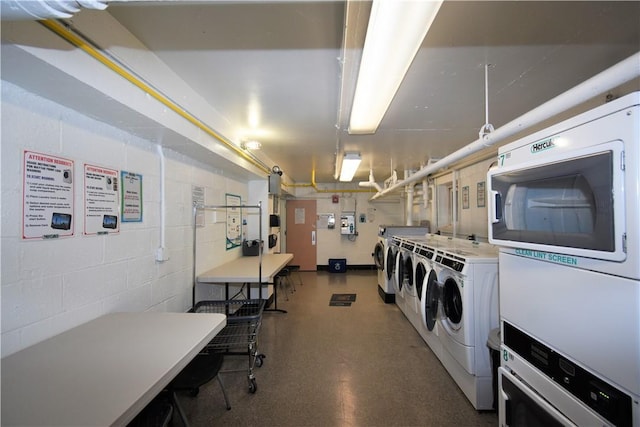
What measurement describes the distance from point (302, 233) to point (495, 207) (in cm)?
598

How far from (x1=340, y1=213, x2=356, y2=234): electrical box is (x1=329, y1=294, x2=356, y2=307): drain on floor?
2440 millimetres

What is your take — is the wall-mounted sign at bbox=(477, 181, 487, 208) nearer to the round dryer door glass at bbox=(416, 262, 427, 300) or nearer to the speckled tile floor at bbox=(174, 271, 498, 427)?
the round dryer door glass at bbox=(416, 262, 427, 300)

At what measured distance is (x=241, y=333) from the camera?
2.67 metres

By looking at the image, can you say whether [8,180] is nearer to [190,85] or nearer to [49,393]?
[49,393]

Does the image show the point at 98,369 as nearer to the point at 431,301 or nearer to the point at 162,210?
the point at 162,210

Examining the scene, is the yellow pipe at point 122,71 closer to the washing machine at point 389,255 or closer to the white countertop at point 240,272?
the white countertop at point 240,272

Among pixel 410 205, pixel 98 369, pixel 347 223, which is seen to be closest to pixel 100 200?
pixel 98 369

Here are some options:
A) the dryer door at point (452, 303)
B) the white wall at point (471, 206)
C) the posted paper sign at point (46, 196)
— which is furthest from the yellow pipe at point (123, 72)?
the white wall at point (471, 206)

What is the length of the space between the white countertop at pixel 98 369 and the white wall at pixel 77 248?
0.15 m

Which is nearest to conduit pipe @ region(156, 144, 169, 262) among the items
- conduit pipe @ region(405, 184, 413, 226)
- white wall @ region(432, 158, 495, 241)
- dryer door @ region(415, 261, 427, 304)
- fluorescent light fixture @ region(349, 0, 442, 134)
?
fluorescent light fixture @ region(349, 0, 442, 134)

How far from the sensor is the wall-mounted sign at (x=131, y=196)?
1774mm

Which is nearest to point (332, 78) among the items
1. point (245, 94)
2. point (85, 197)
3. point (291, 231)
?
point (245, 94)

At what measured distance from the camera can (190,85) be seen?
6.31 ft

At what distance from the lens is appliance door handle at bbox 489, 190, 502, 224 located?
135 cm
